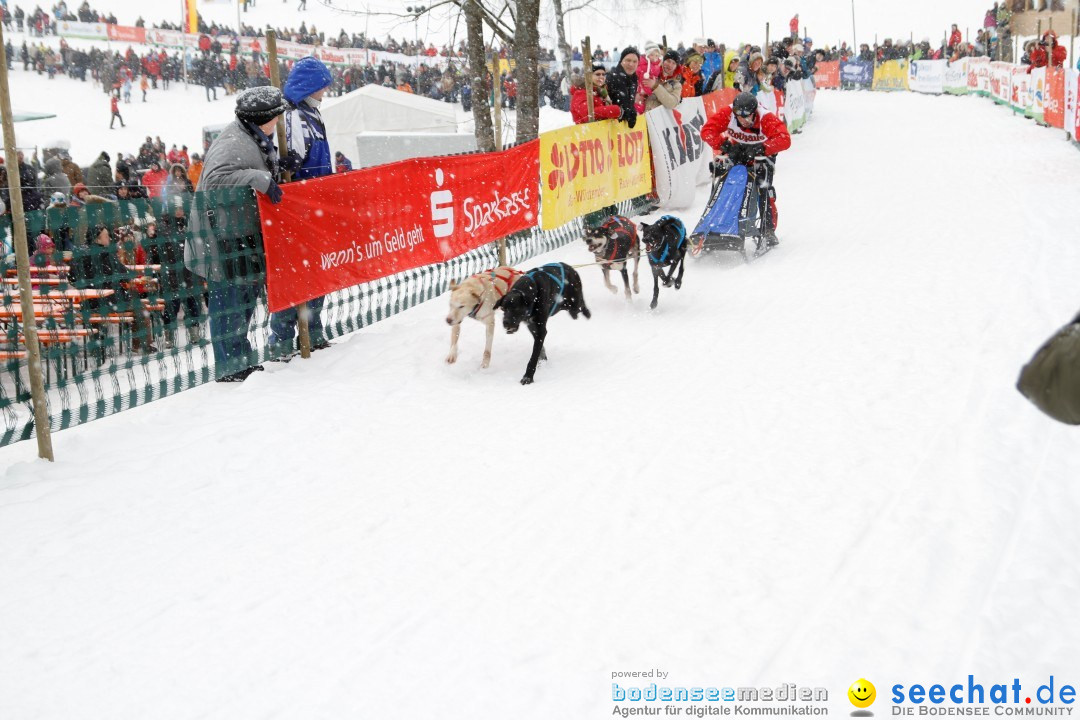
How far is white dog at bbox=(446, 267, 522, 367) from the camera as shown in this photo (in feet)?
19.3

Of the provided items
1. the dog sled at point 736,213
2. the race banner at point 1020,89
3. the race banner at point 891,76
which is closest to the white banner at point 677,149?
the dog sled at point 736,213

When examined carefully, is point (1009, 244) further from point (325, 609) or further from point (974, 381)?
point (325, 609)

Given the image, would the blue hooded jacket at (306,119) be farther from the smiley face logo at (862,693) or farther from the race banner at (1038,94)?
the race banner at (1038,94)

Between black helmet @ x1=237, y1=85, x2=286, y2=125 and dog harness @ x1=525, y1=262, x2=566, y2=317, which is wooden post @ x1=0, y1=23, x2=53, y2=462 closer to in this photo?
black helmet @ x1=237, y1=85, x2=286, y2=125

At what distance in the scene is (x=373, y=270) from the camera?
23.2 feet

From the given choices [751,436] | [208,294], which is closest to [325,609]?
[751,436]

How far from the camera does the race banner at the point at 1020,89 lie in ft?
69.5

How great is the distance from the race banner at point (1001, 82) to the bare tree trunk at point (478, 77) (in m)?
17.1

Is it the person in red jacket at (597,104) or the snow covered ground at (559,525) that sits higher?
the person in red jacket at (597,104)

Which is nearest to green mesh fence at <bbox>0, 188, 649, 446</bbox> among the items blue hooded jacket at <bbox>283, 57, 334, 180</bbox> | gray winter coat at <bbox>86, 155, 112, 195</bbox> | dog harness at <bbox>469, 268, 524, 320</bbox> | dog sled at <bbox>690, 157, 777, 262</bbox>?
blue hooded jacket at <bbox>283, 57, 334, 180</bbox>

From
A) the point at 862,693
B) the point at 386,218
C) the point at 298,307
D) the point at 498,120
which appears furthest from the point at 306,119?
the point at 862,693

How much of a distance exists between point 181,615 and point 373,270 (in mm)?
4016

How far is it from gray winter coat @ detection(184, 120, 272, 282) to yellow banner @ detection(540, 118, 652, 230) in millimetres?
4064

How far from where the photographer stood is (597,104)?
11.0 metres
